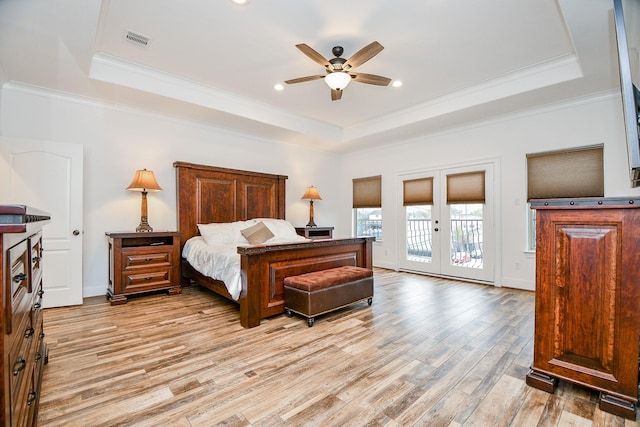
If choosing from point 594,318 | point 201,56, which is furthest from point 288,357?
point 201,56

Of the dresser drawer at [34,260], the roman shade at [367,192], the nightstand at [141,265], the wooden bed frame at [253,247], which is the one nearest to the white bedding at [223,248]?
the wooden bed frame at [253,247]

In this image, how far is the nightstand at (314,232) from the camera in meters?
5.80

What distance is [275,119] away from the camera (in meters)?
5.01

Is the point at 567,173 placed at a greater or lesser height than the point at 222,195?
greater

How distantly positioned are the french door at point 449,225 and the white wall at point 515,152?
0.45 ft

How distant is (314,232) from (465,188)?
2.86 m

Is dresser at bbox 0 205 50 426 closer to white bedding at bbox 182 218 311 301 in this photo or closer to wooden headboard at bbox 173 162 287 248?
white bedding at bbox 182 218 311 301

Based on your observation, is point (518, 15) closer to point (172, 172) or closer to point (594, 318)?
point (594, 318)

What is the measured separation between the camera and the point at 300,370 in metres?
2.14

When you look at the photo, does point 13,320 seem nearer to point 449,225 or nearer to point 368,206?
point 449,225

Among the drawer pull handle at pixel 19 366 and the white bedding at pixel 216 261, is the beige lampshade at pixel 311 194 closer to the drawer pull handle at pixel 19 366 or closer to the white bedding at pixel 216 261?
the white bedding at pixel 216 261

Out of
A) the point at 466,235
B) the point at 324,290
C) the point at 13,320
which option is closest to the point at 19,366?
the point at 13,320

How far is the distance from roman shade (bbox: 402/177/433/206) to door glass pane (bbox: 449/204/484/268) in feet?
1.54

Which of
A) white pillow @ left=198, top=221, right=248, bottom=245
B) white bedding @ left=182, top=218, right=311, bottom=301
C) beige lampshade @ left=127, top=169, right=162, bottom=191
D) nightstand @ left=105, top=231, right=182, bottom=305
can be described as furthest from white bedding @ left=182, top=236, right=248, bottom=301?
beige lampshade @ left=127, top=169, right=162, bottom=191
